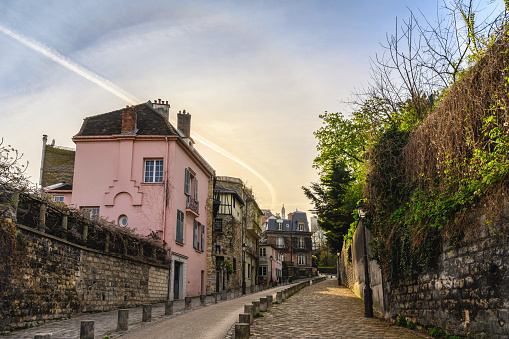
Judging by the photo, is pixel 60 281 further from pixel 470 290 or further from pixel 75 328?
pixel 470 290

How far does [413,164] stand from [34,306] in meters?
10.3

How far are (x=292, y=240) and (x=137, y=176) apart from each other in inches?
2283

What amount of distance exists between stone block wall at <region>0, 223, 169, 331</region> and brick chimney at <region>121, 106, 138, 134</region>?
8.31m

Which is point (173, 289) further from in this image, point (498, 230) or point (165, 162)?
point (498, 230)

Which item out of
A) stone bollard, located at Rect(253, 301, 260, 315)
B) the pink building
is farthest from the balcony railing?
stone bollard, located at Rect(253, 301, 260, 315)

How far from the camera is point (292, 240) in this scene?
3076 inches

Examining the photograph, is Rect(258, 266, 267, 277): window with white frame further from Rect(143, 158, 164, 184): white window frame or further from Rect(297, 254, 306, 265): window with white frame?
Rect(143, 158, 164, 184): white window frame

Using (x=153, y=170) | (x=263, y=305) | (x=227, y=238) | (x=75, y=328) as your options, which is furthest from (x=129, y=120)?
(x=227, y=238)

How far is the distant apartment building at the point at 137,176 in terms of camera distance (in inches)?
893

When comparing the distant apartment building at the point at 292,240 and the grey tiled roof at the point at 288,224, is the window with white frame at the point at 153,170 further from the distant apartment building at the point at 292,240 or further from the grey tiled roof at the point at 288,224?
the grey tiled roof at the point at 288,224

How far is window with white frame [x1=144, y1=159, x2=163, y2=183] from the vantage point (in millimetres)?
23234

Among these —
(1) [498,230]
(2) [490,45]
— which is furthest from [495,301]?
(2) [490,45]

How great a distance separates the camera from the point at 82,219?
14453 millimetres

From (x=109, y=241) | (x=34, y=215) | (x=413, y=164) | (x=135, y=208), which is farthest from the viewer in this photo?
(x=135, y=208)
